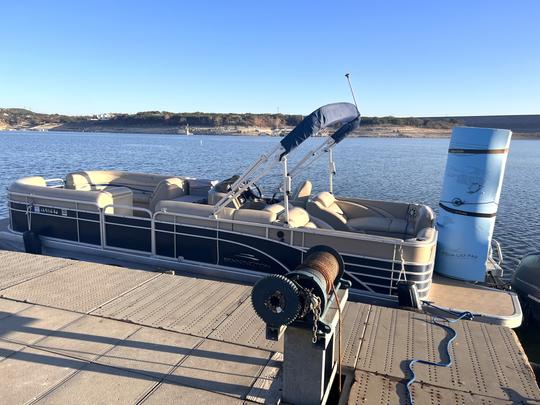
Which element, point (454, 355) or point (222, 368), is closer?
point (222, 368)

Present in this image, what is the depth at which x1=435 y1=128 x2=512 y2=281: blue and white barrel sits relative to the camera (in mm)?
6953

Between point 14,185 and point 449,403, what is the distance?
29.6 feet

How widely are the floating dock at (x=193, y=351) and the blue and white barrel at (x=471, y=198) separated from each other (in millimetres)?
2348

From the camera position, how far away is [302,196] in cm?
923

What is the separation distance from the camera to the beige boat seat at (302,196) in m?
9.08

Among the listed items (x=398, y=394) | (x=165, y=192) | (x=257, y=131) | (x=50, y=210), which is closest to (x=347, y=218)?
(x=165, y=192)

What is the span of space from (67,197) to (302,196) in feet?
15.6

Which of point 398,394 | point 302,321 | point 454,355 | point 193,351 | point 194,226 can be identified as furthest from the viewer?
point 194,226

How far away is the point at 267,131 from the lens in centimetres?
12669

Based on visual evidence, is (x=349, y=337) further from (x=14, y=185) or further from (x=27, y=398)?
(x=14, y=185)

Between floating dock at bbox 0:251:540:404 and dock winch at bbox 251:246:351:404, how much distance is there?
0.98ft

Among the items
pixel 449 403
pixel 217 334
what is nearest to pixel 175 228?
pixel 217 334

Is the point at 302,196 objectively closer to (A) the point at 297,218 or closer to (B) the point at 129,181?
(A) the point at 297,218

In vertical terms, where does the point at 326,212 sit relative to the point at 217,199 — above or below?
below
